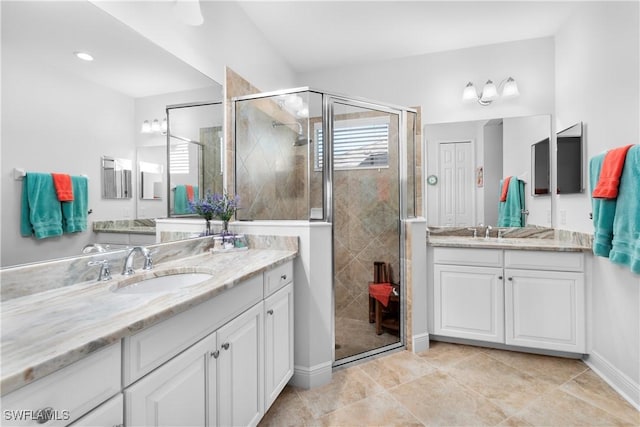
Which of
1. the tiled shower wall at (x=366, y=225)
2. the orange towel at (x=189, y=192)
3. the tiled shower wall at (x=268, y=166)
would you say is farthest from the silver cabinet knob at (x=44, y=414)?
the tiled shower wall at (x=366, y=225)

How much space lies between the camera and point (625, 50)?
71.2 inches

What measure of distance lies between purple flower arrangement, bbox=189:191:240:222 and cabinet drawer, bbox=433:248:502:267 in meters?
1.68

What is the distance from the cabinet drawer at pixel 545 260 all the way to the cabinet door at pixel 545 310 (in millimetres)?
43

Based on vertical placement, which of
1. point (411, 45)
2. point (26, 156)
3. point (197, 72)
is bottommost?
point (26, 156)

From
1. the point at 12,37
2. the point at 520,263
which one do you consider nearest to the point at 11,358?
the point at 12,37

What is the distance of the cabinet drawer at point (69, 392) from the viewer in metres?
0.54

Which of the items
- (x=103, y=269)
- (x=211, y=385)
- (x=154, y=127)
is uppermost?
(x=154, y=127)

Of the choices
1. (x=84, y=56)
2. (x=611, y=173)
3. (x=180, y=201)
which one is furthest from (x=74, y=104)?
(x=611, y=173)

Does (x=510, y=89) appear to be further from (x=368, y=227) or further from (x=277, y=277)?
(x=277, y=277)

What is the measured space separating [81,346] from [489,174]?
3059 mm

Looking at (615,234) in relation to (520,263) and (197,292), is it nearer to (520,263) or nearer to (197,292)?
(520,263)

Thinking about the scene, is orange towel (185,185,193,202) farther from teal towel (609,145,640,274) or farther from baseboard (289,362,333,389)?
teal towel (609,145,640,274)

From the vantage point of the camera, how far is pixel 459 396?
1822mm

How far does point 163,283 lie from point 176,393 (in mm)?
586
